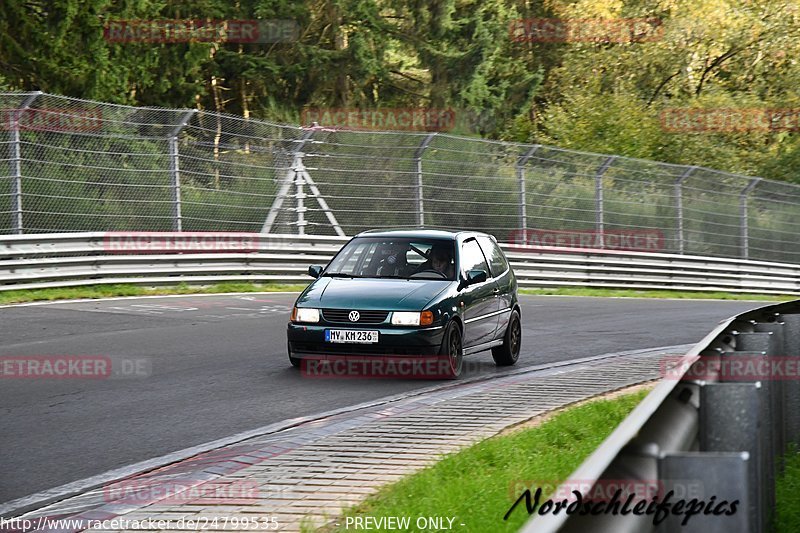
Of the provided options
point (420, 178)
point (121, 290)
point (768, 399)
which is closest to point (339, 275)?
point (768, 399)

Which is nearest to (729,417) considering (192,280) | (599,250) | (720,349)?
(720,349)

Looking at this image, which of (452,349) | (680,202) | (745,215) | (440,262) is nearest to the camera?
(452,349)

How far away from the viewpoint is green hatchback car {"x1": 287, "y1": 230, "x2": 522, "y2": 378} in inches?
455

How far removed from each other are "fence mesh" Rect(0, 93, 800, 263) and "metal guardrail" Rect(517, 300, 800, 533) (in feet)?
50.1

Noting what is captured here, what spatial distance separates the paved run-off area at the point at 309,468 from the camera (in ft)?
19.8

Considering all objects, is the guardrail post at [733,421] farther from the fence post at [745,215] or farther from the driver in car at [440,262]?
the fence post at [745,215]

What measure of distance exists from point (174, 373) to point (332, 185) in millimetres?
13665

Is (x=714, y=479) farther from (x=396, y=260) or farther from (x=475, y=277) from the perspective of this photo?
(x=396, y=260)

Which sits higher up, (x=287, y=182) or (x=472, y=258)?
(x=287, y=182)

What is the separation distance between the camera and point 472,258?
13.1m

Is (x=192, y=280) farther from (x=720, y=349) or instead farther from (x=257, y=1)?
(x=257, y=1)

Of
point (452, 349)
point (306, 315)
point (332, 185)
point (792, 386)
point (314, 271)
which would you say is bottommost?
point (452, 349)

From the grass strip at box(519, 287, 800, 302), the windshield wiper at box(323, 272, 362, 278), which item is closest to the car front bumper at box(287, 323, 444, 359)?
the windshield wiper at box(323, 272, 362, 278)

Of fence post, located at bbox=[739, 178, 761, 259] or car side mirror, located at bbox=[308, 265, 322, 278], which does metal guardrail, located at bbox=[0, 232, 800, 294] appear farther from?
car side mirror, located at bbox=[308, 265, 322, 278]
